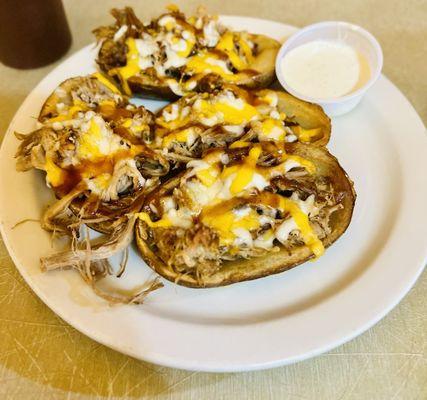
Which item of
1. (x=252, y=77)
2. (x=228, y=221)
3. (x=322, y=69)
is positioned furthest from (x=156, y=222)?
(x=322, y=69)

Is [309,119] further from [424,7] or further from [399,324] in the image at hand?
[424,7]

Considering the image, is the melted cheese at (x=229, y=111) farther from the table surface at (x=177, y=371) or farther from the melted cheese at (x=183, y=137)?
the table surface at (x=177, y=371)

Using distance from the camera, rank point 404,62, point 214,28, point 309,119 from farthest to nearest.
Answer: point 404,62 < point 214,28 < point 309,119

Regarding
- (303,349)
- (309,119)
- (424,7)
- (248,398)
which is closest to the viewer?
(303,349)

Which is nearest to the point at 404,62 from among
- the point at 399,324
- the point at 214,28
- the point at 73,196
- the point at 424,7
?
the point at 424,7

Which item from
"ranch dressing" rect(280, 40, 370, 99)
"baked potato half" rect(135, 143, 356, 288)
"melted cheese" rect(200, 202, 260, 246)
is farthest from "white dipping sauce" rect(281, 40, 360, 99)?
"melted cheese" rect(200, 202, 260, 246)

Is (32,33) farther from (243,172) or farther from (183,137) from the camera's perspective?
(243,172)

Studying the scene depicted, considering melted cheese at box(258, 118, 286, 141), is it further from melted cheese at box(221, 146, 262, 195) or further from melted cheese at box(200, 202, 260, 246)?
melted cheese at box(200, 202, 260, 246)
